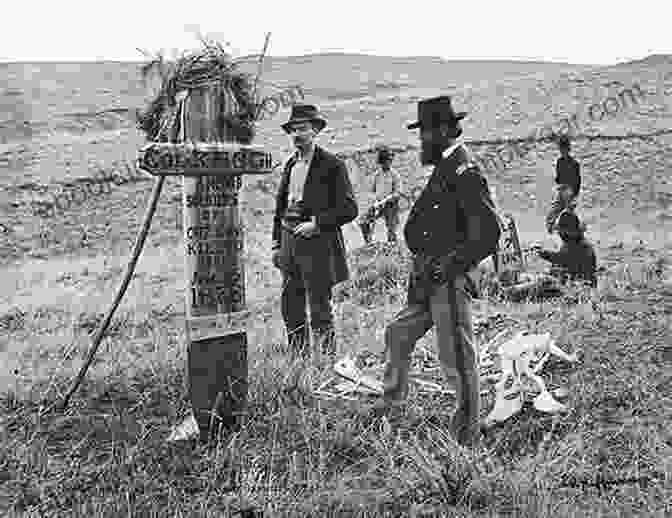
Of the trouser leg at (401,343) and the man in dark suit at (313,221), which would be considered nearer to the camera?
the trouser leg at (401,343)

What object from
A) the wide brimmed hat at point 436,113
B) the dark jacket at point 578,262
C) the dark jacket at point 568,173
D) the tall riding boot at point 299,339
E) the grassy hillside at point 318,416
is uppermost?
the wide brimmed hat at point 436,113

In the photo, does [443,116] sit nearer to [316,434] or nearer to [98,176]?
[316,434]

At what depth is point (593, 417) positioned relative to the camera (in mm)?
4336

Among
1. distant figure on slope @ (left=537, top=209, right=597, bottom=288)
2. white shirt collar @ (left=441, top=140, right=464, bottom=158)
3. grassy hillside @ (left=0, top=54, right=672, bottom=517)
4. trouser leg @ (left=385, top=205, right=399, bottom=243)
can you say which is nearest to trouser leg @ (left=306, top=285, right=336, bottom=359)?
grassy hillside @ (left=0, top=54, right=672, bottom=517)

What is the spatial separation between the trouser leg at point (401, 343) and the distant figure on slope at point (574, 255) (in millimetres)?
4146

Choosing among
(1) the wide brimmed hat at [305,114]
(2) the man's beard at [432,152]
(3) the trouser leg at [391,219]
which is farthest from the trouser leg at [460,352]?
(3) the trouser leg at [391,219]

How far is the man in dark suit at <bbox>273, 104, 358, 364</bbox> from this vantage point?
5.41 metres

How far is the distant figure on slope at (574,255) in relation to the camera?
785cm

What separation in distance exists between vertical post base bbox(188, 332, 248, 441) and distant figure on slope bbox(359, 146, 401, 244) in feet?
26.2

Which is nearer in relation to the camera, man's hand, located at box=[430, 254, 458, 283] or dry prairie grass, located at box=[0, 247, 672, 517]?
dry prairie grass, located at box=[0, 247, 672, 517]

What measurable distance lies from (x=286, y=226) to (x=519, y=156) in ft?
64.5

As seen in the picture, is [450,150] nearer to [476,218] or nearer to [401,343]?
[476,218]

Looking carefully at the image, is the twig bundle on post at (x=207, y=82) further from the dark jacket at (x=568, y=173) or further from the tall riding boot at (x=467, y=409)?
the dark jacket at (x=568, y=173)

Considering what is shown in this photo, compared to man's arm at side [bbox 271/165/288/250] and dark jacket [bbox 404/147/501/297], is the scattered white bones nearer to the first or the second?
dark jacket [bbox 404/147/501/297]
